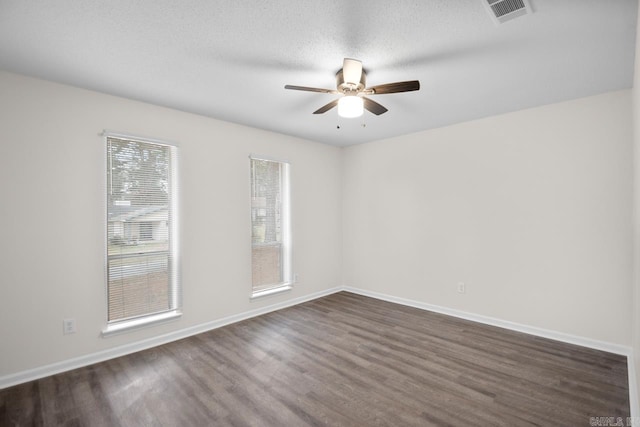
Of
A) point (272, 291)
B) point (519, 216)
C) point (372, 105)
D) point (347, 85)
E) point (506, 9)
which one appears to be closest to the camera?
point (506, 9)

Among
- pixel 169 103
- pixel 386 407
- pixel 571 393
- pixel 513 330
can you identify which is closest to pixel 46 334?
pixel 169 103

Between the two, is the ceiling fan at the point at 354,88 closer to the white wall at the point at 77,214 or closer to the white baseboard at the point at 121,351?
the white wall at the point at 77,214

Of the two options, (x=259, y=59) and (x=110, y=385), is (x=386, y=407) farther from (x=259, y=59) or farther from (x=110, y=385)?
(x=259, y=59)

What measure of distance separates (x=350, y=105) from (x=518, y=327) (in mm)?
3199

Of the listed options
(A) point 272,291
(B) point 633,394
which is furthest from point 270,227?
(B) point 633,394

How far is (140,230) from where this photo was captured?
3152mm

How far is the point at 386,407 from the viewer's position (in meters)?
2.17

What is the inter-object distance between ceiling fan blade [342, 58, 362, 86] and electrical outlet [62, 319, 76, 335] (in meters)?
3.20

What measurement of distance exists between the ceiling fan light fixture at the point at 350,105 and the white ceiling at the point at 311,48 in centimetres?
26

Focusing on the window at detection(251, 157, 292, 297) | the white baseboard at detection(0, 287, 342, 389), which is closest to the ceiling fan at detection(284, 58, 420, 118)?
the window at detection(251, 157, 292, 297)

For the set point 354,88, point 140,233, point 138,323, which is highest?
point 354,88

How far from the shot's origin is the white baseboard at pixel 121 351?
8.18ft

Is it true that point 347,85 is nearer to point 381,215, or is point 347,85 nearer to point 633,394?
point 381,215

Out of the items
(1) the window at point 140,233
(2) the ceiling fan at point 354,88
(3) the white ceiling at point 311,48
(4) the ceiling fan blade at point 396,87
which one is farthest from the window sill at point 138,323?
(4) the ceiling fan blade at point 396,87
